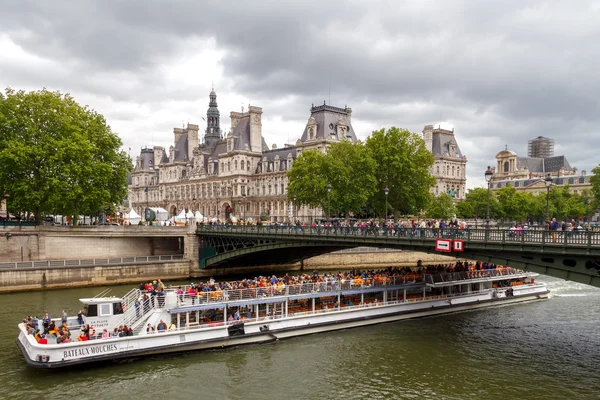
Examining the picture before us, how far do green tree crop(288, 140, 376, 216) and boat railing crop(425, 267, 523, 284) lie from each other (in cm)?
2831

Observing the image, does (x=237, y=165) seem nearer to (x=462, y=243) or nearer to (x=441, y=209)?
(x=441, y=209)

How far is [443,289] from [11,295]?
32.1 meters

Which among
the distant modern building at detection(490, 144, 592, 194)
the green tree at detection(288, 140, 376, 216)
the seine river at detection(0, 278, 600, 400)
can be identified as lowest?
the seine river at detection(0, 278, 600, 400)

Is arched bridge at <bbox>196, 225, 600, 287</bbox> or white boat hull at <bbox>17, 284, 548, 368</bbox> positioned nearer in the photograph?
arched bridge at <bbox>196, 225, 600, 287</bbox>

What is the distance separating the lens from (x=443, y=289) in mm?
35531

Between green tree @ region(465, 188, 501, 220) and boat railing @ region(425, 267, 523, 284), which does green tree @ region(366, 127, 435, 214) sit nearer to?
boat railing @ region(425, 267, 523, 284)

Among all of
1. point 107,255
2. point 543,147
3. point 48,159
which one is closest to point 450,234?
point 107,255

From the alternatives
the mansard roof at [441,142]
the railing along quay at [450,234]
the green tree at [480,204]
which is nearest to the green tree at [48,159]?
the railing along quay at [450,234]

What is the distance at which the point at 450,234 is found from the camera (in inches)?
1094

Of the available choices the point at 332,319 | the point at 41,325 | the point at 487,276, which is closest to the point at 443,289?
the point at 487,276

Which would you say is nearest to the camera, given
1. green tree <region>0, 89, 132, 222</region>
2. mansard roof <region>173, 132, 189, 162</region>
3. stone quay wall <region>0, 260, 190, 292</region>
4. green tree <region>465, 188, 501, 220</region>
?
stone quay wall <region>0, 260, 190, 292</region>

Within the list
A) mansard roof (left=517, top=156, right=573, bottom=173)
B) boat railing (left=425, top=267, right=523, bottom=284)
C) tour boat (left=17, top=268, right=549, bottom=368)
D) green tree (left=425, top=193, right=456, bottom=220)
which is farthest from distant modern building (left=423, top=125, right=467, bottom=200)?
tour boat (left=17, top=268, right=549, bottom=368)

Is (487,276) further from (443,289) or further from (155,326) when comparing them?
(155,326)

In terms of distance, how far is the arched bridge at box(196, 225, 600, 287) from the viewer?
21641 millimetres
